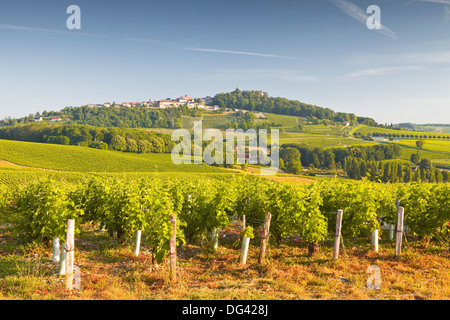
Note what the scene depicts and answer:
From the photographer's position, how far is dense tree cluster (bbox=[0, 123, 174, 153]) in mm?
90312

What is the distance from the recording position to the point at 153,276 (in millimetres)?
7688

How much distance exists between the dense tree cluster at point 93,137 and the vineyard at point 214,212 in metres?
80.8

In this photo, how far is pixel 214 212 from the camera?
10375 mm

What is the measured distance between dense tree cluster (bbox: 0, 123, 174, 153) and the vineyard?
8082 cm

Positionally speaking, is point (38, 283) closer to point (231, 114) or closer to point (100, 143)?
point (100, 143)

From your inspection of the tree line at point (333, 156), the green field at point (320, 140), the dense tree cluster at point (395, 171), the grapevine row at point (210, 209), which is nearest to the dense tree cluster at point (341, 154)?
the tree line at point (333, 156)

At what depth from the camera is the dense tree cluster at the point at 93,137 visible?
296 feet

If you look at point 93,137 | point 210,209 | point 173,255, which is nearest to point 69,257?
point 173,255

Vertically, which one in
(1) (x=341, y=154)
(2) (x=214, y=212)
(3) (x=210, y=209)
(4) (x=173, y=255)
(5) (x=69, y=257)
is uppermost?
(3) (x=210, y=209)

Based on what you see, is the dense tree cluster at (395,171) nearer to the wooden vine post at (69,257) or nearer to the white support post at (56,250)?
the white support post at (56,250)

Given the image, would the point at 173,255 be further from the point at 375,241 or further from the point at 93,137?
the point at 93,137

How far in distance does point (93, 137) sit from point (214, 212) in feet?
321
